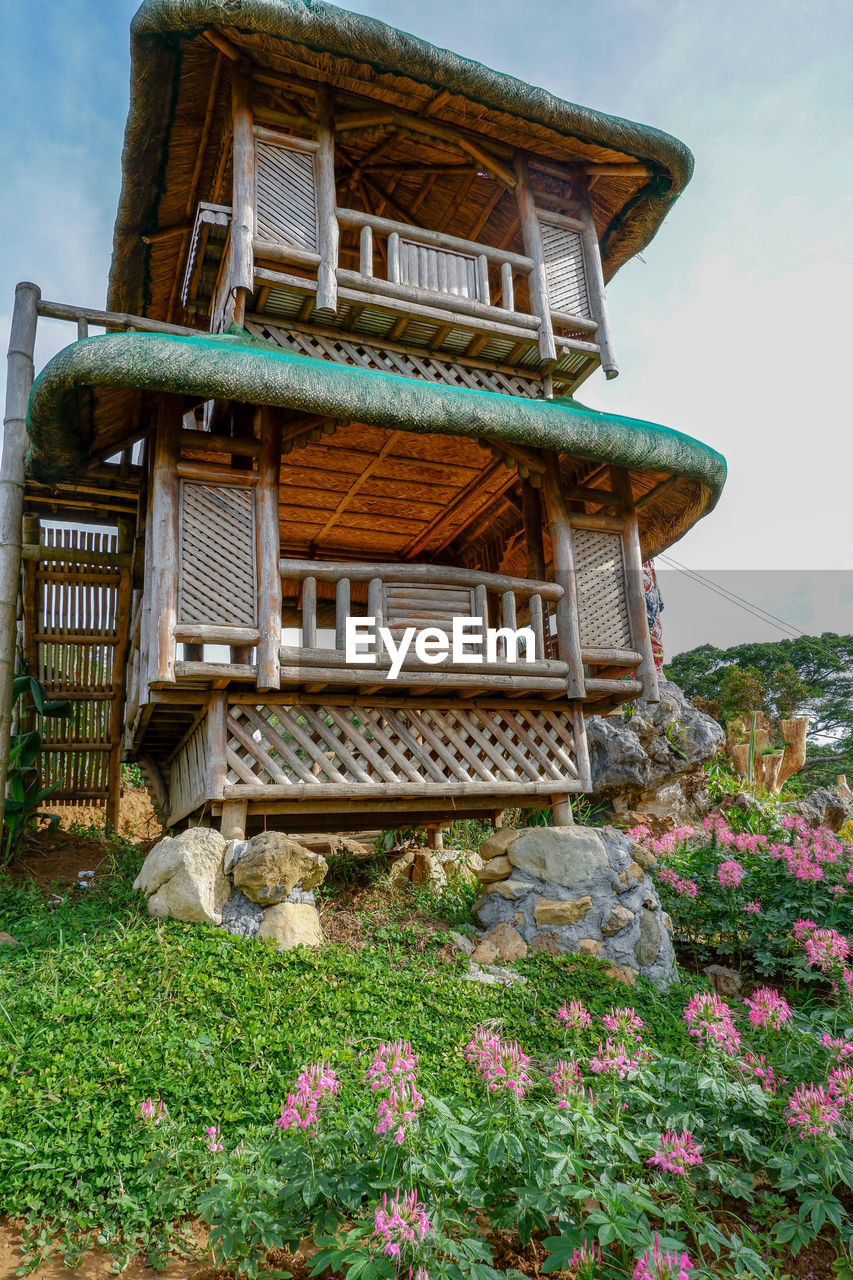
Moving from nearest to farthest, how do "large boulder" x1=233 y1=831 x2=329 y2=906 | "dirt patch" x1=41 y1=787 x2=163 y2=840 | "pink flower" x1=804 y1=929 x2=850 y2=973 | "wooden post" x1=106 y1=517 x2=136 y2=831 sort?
"pink flower" x1=804 y1=929 x2=850 y2=973
"large boulder" x1=233 y1=831 x2=329 y2=906
"wooden post" x1=106 y1=517 x2=136 y2=831
"dirt patch" x1=41 y1=787 x2=163 y2=840

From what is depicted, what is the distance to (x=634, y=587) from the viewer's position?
24.7ft

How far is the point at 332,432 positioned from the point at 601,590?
284cm

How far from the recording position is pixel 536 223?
816cm

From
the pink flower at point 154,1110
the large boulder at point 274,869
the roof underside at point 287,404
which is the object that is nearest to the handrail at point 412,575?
the roof underside at point 287,404

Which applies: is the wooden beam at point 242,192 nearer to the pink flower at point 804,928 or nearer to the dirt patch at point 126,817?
the dirt patch at point 126,817

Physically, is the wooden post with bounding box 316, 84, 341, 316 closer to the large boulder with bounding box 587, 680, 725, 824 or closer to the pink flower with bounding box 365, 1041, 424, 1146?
the pink flower with bounding box 365, 1041, 424, 1146

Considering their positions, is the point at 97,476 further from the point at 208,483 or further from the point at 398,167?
the point at 398,167

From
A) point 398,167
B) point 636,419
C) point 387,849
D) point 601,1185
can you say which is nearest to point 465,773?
point 387,849

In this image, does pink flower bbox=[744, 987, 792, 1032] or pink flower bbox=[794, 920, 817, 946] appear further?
pink flower bbox=[794, 920, 817, 946]

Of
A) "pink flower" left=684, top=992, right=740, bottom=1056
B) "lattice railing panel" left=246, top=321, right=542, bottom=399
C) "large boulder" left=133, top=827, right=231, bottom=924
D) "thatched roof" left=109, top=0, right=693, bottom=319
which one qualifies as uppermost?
"thatched roof" left=109, top=0, right=693, bottom=319

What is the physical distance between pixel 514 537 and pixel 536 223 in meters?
3.39

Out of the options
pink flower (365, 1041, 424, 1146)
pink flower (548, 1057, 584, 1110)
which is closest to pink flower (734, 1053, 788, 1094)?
pink flower (548, 1057, 584, 1110)

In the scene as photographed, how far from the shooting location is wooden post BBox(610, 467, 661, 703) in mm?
7426

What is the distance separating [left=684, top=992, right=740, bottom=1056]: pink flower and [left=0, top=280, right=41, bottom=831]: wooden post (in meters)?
5.52
